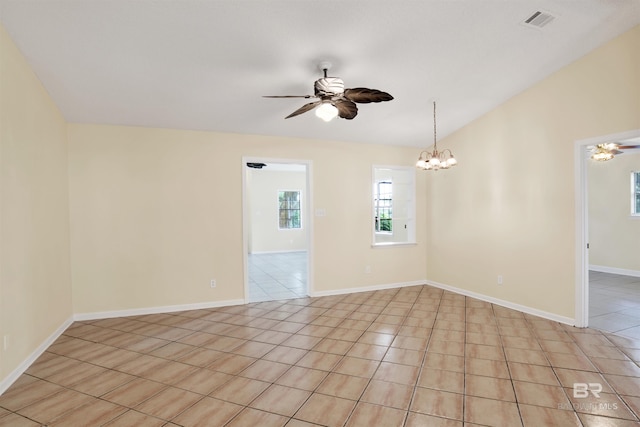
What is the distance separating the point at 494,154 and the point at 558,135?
0.87 meters

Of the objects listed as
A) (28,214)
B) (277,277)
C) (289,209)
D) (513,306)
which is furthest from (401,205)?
(289,209)

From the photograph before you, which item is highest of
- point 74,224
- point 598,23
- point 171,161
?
point 598,23

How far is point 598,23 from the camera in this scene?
3051mm

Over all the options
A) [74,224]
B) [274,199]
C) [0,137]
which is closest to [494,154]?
[0,137]

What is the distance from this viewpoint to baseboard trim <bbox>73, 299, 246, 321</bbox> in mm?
4172

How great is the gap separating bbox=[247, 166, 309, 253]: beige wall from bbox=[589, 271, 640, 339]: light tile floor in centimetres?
729

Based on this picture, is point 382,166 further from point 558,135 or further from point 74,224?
point 74,224

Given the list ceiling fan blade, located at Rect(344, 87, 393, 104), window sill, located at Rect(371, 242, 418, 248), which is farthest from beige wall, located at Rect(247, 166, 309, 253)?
ceiling fan blade, located at Rect(344, 87, 393, 104)

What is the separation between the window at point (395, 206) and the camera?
5.89 m

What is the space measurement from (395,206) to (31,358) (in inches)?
208

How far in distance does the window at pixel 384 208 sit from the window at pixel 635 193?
16.2 feet

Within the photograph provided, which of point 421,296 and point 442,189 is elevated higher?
point 442,189

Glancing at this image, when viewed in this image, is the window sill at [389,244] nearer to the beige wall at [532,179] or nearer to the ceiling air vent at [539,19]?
the beige wall at [532,179]

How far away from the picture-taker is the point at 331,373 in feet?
8.87
